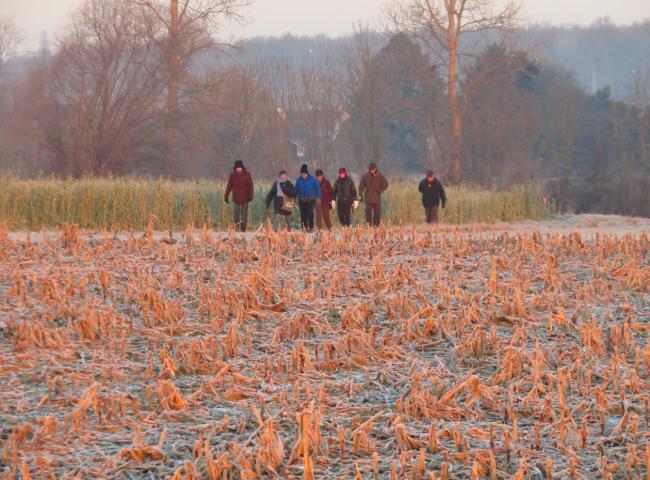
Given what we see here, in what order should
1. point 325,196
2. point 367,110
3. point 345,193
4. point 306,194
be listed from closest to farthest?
point 306,194
point 325,196
point 345,193
point 367,110

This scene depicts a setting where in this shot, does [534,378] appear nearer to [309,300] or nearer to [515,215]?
[309,300]

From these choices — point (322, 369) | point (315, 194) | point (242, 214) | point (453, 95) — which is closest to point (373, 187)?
point (315, 194)

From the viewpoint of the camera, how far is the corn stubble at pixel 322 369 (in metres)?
5.33

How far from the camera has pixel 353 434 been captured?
219 inches

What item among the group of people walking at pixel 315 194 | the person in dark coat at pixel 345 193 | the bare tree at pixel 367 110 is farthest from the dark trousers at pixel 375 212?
the bare tree at pixel 367 110

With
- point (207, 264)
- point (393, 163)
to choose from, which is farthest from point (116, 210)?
point (393, 163)

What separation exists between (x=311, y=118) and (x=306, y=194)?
32.2m

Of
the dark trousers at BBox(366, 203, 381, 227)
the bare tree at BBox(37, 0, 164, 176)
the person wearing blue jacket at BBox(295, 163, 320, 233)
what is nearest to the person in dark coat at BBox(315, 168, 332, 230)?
the person wearing blue jacket at BBox(295, 163, 320, 233)

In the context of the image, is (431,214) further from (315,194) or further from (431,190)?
(315,194)

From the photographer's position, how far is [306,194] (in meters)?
20.0

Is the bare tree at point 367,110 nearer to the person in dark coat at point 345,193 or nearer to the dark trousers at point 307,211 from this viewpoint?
the person in dark coat at point 345,193

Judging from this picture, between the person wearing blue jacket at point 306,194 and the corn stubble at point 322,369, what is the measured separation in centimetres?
788

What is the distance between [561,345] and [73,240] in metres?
7.47

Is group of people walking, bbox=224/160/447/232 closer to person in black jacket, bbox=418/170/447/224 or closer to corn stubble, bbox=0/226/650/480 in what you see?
person in black jacket, bbox=418/170/447/224
